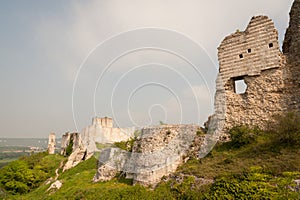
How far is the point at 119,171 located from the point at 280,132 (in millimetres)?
10285

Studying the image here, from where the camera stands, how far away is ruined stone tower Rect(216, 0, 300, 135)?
11.7m

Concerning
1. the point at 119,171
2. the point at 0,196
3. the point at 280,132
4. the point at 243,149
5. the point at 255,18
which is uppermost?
the point at 255,18

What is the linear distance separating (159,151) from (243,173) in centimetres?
482

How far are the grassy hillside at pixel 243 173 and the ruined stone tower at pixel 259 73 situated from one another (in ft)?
4.55

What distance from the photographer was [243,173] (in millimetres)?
7348

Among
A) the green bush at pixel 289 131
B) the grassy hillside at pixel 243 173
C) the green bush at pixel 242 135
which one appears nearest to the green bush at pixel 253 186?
the grassy hillside at pixel 243 173

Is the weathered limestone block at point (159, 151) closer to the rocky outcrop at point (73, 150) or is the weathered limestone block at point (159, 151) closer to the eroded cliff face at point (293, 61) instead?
the eroded cliff face at point (293, 61)

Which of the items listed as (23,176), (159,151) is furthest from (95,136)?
(159,151)

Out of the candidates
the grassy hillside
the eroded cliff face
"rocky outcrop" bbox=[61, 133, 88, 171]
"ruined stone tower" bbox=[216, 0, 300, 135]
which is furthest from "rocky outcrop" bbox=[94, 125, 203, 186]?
"rocky outcrop" bbox=[61, 133, 88, 171]

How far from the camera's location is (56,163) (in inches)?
1324

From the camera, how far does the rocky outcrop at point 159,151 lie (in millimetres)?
10406

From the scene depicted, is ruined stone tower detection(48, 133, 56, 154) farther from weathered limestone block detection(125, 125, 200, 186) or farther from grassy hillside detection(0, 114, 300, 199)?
weathered limestone block detection(125, 125, 200, 186)

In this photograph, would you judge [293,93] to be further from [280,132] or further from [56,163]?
[56,163]

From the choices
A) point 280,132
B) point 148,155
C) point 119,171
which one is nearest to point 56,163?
point 119,171
